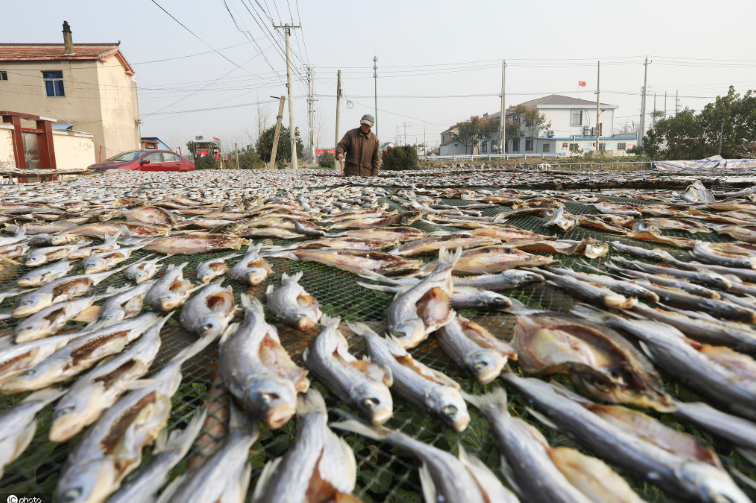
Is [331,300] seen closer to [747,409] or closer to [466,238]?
[466,238]

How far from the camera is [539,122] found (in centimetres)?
5812

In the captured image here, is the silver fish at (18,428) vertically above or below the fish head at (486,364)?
below

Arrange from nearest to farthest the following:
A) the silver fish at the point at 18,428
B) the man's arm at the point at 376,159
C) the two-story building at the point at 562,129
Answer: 1. the silver fish at the point at 18,428
2. the man's arm at the point at 376,159
3. the two-story building at the point at 562,129

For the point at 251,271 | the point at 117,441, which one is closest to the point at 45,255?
the point at 251,271

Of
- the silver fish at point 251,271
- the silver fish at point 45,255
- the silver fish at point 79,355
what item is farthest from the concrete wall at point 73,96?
the silver fish at point 79,355

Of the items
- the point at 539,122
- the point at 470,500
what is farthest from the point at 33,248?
the point at 539,122

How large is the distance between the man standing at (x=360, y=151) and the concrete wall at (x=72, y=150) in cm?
1638

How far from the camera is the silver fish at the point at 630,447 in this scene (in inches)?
33.7

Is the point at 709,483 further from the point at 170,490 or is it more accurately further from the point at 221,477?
the point at 170,490

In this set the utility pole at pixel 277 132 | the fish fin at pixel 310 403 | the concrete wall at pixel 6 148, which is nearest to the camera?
the fish fin at pixel 310 403

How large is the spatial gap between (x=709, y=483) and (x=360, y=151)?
39.0 ft

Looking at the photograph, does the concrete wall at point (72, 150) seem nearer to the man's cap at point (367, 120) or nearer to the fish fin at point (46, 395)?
the man's cap at point (367, 120)

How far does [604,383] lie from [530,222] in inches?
126

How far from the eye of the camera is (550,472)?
977 mm
